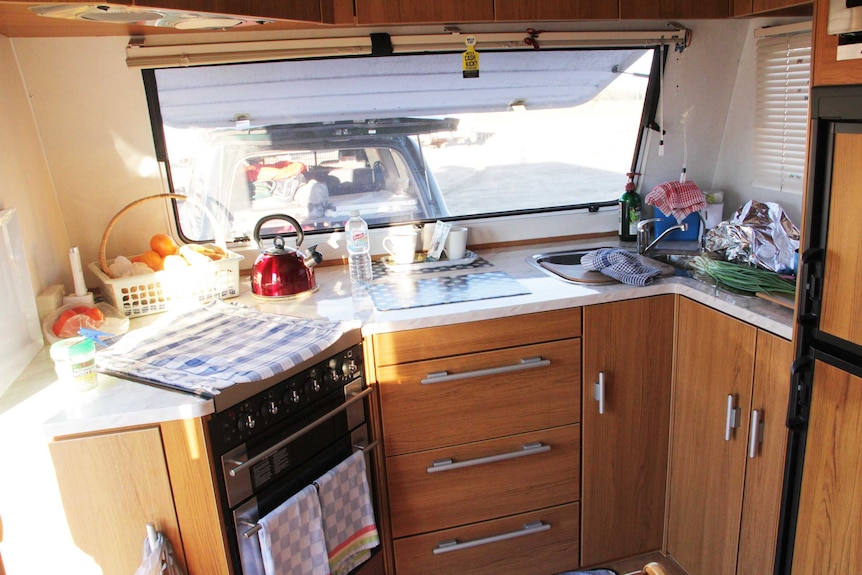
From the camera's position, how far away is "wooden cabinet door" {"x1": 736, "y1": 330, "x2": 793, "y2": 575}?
1.66 metres

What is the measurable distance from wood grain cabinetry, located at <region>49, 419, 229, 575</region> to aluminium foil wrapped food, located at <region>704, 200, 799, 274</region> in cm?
153

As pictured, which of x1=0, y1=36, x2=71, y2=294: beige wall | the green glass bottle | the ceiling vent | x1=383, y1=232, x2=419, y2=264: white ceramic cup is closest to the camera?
the ceiling vent

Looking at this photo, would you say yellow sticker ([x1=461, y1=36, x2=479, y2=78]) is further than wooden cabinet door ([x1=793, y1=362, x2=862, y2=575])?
Yes

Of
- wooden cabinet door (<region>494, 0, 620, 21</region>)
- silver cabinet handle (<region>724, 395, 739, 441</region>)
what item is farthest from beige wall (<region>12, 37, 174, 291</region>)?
silver cabinet handle (<region>724, 395, 739, 441</region>)

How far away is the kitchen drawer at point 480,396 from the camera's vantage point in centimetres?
188

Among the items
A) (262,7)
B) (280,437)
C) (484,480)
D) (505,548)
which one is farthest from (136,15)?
(505,548)

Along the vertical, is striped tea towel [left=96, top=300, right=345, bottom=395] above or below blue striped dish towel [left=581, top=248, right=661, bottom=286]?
below

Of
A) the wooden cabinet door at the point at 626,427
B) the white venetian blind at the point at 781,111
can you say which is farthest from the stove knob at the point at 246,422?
the white venetian blind at the point at 781,111

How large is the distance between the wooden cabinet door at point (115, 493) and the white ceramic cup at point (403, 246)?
110cm

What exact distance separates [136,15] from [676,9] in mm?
1588

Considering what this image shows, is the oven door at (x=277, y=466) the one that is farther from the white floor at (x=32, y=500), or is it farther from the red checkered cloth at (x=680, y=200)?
the red checkered cloth at (x=680, y=200)

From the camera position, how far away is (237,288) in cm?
212

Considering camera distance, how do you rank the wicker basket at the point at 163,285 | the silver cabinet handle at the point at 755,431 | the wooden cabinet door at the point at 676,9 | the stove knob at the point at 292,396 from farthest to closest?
the wooden cabinet door at the point at 676,9 → the wicker basket at the point at 163,285 → the silver cabinet handle at the point at 755,431 → the stove knob at the point at 292,396

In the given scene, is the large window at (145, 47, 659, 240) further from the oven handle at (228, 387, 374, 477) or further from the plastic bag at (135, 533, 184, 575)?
the plastic bag at (135, 533, 184, 575)
